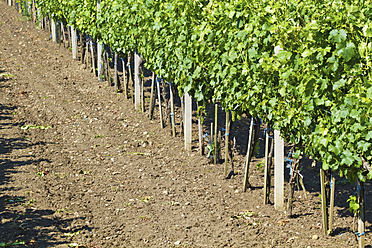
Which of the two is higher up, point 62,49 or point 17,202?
point 62,49

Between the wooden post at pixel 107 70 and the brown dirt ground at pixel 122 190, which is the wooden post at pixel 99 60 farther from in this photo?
the brown dirt ground at pixel 122 190

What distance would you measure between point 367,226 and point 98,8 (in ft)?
29.0

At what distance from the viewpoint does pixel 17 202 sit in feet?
20.8

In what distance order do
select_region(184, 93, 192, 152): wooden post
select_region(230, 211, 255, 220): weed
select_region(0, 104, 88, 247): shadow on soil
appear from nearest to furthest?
select_region(0, 104, 88, 247): shadow on soil < select_region(230, 211, 255, 220): weed < select_region(184, 93, 192, 152): wooden post

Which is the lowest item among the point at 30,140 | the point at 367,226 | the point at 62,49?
the point at 367,226

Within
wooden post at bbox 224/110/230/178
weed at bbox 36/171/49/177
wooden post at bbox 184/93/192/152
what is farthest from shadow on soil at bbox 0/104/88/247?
wooden post at bbox 184/93/192/152

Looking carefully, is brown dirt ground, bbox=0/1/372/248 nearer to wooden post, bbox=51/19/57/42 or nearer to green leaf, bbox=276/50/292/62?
green leaf, bbox=276/50/292/62

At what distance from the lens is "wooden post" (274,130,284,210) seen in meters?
5.85

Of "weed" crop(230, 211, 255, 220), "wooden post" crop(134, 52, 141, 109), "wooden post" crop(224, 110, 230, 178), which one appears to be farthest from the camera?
"wooden post" crop(134, 52, 141, 109)

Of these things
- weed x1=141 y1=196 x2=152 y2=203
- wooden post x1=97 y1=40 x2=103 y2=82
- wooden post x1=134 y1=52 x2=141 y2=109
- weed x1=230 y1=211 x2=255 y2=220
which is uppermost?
wooden post x1=97 y1=40 x2=103 y2=82

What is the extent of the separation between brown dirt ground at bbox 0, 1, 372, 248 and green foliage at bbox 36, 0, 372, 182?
3.85 ft

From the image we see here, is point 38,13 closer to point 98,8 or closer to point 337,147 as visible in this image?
point 98,8

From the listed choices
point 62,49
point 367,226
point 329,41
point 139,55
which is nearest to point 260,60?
point 329,41

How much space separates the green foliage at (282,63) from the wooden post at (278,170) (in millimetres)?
357
